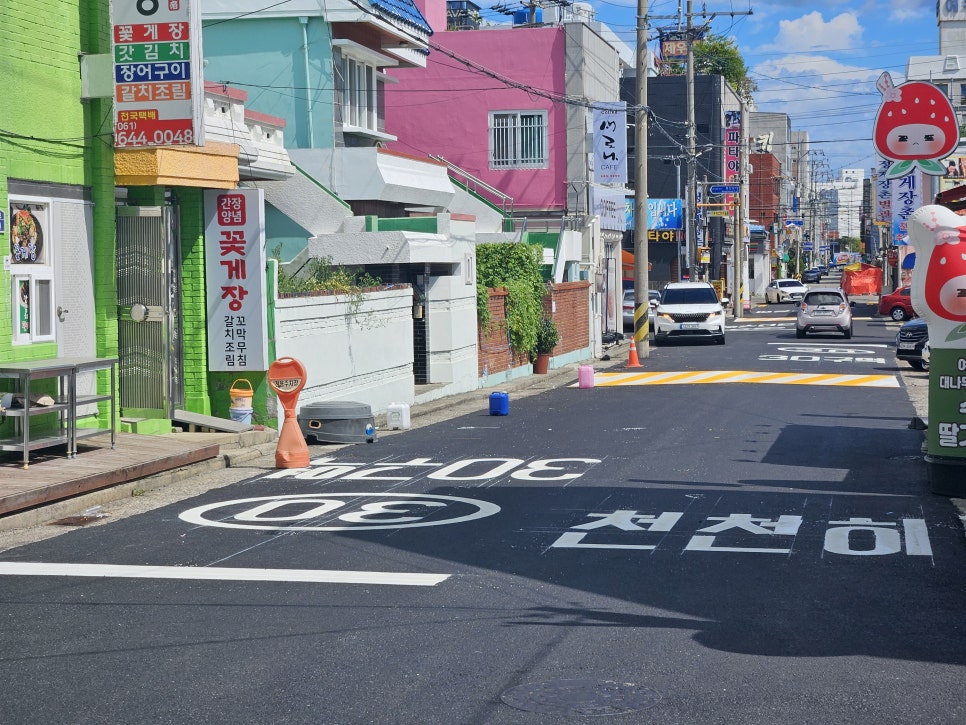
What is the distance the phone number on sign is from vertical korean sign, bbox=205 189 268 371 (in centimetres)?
254

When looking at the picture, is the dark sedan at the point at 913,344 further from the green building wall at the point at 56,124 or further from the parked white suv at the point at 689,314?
the green building wall at the point at 56,124

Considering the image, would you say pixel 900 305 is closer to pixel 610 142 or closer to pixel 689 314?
pixel 689 314

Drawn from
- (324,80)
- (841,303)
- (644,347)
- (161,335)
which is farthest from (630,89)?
(161,335)

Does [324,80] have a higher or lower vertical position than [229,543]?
higher

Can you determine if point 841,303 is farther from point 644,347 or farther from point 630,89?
point 630,89

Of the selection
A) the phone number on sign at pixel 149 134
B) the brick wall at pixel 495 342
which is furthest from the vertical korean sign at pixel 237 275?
the brick wall at pixel 495 342

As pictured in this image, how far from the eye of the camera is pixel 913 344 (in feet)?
98.9

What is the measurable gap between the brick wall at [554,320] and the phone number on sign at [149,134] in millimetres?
12795

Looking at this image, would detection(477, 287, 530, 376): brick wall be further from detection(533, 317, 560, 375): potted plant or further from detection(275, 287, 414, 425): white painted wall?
detection(275, 287, 414, 425): white painted wall

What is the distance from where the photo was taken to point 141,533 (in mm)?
11133

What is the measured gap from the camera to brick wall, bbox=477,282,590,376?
2780 cm

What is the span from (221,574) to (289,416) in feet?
18.6

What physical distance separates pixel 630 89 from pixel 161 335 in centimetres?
5814

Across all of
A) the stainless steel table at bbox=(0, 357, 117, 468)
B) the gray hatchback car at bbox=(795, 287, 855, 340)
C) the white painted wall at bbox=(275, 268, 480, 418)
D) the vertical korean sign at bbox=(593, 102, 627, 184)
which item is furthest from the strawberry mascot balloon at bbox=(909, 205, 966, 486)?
the gray hatchback car at bbox=(795, 287, 855, 340)
